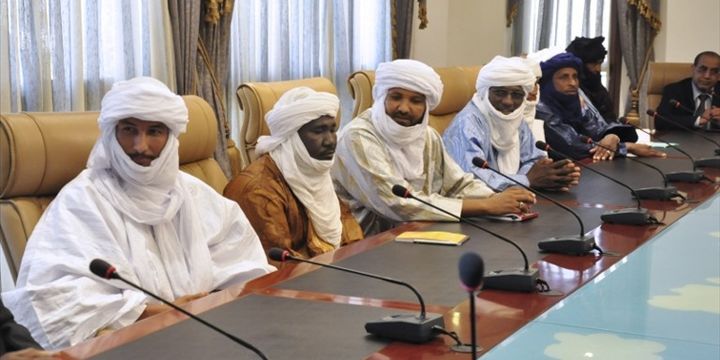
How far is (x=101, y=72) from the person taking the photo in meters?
4.55

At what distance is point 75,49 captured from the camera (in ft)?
14.2

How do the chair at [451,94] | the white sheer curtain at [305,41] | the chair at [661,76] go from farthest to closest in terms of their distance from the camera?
the chair at [661,76], the white sheer curtain at [305,41], the chair at [451,94]

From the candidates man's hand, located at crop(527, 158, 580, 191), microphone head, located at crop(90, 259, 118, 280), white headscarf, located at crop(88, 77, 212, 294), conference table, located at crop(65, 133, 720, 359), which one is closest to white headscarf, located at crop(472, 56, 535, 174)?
man's hand, located at crop(527, 158, 580, 191)

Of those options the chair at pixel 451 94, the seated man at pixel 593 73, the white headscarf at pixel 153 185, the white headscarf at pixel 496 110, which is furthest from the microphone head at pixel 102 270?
the seated man at pixel 593 73

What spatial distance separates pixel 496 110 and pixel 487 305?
212cm

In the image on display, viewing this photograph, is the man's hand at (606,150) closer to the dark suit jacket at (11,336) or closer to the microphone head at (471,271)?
the dark suit jacket at (11,336)

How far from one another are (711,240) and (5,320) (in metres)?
2.03

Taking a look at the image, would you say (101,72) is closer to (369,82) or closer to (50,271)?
(369,82)

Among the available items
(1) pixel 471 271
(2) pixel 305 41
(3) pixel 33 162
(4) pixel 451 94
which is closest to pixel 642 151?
(4) pixel 451 94

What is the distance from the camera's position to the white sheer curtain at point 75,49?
405cm

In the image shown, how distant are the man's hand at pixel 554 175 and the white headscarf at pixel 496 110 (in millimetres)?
306

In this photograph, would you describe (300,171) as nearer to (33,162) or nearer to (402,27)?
(33,162)

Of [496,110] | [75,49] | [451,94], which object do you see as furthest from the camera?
[451,94]

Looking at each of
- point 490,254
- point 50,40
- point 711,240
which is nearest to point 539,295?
point 490,254
